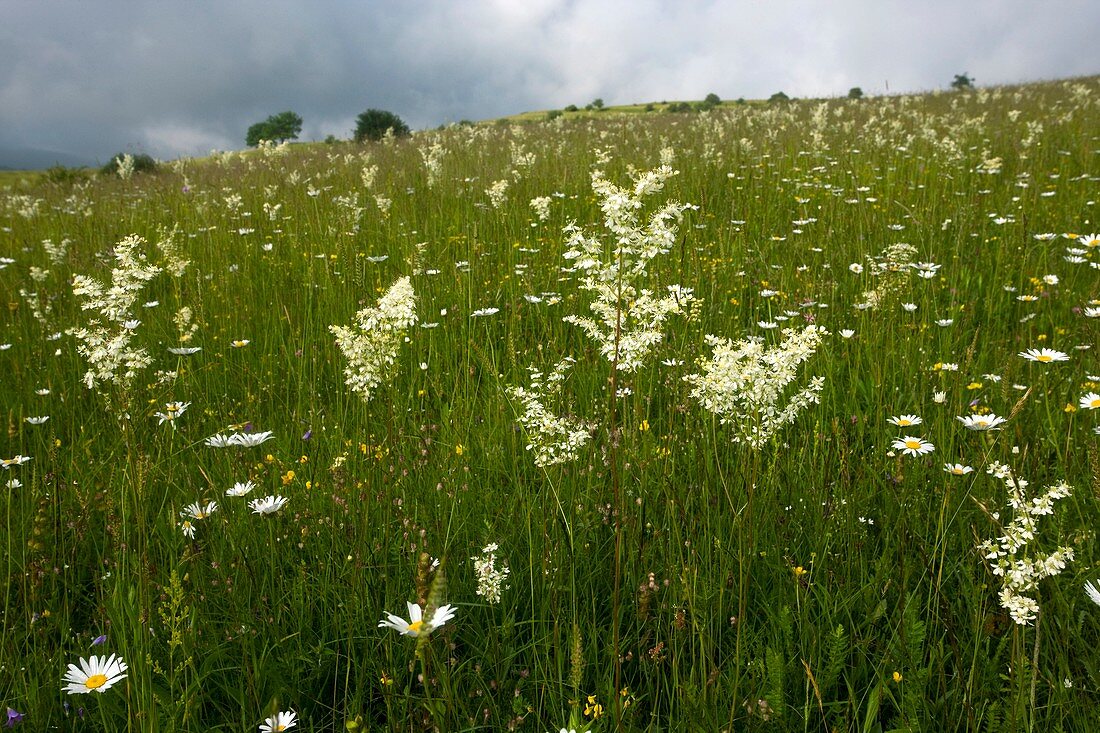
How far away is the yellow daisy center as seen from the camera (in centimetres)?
129

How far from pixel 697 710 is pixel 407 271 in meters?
3.79

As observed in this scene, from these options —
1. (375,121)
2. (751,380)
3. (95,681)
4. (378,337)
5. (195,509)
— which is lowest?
(95,681)

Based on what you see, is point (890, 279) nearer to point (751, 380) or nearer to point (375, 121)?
point (751, 380)

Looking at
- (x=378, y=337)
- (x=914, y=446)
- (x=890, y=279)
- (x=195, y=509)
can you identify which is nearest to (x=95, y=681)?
(x=195, y=509)

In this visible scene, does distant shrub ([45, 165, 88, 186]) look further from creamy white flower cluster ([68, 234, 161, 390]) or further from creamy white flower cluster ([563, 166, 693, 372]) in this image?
creamy white flower cluster ([563, 166, 693, 372])

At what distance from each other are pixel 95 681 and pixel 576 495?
1.22 metres

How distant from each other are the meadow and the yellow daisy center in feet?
0.09

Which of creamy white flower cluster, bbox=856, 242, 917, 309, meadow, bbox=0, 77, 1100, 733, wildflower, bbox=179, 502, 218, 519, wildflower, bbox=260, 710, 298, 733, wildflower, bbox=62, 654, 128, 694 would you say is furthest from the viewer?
creamy white flower cluster, bbox=856, 242, 917, 309

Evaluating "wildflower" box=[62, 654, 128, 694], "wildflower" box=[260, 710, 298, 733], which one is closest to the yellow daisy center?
"wildflower" box=[62, 654, 128, 694]

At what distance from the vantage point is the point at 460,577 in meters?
1.88

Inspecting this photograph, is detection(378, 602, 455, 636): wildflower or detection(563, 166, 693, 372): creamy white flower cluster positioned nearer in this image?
detection(378, 602, 455, 636): wildflower

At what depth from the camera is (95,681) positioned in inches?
51.6

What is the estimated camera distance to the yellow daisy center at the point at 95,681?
129cm

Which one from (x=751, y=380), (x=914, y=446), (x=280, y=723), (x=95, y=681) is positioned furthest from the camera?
(x=914, y=446)
